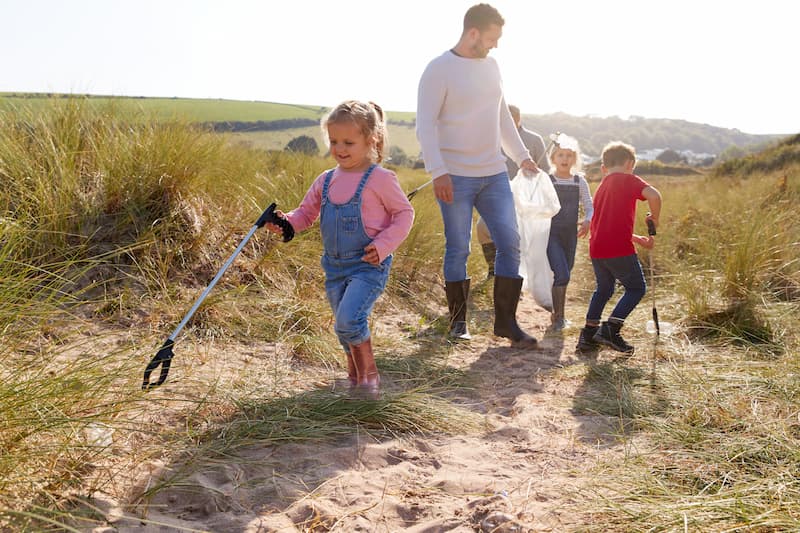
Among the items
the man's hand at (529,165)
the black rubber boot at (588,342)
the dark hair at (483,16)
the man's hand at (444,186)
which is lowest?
the black rubber boot at (588,342)

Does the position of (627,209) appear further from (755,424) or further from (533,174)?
(755,424)

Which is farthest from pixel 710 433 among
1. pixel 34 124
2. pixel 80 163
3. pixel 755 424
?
pixel 34 124

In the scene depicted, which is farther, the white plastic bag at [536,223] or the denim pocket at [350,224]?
the white plastic bag at [536,223]

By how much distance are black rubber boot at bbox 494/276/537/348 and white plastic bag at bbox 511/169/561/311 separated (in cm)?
78

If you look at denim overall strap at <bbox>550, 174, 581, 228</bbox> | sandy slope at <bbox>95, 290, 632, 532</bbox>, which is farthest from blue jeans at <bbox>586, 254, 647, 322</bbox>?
sandy slope at <bbox>95, 290, 632, 532</bbox>

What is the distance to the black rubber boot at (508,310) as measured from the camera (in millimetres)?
4426

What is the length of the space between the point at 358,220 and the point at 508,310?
1764 millimetres

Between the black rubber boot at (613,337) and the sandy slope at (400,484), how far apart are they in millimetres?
1271

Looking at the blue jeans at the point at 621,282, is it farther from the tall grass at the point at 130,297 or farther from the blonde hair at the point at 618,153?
the tall grass at the point at 130,297

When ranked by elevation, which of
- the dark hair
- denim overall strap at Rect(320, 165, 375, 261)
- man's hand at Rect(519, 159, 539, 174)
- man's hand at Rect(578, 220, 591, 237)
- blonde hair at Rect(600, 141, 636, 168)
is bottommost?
man's hand at Rect(578, 220, 591, 237)

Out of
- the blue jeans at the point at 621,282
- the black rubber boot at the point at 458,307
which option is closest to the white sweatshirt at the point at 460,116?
the black rubber boot at the point at 458,307

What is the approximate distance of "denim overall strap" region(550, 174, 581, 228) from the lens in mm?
5305

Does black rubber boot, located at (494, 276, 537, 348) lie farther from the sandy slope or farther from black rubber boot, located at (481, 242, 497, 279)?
black rubber boot, located at (481, 242, 497, 279)

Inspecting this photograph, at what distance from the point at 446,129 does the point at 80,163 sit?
2565mm
